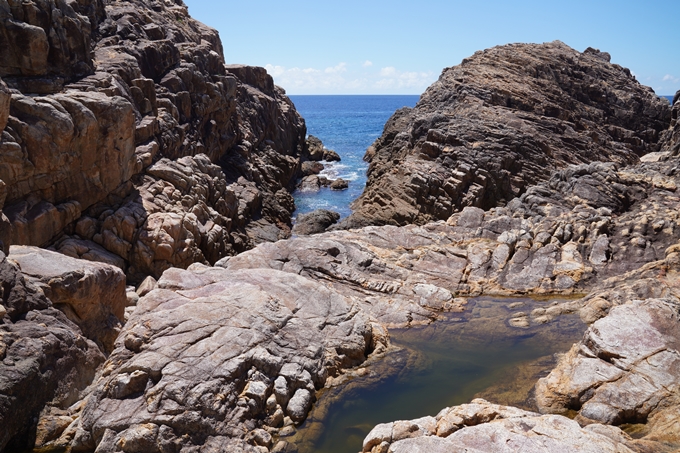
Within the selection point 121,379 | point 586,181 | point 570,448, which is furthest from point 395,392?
point 586,181

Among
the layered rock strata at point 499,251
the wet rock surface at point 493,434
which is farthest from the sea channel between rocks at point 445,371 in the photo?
the wet rock surface at point 493,434

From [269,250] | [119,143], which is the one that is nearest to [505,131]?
[269,250]

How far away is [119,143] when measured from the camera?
24.3m

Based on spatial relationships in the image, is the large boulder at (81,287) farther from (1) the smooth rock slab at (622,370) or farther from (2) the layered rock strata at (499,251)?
(1) the smooth rock slab at (622,370)

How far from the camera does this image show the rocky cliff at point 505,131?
1340 inches

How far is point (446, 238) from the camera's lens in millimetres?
23688

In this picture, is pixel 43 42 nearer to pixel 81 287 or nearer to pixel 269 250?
pixel 269 250

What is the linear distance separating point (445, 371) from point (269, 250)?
9.01 metres

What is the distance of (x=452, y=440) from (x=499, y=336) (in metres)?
7.96

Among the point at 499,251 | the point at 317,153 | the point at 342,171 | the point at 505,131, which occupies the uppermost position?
the point at 505,131

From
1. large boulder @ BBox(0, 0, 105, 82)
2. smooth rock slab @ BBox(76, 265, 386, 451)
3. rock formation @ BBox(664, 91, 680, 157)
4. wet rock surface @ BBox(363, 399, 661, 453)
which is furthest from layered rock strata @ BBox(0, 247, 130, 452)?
rock formation @ BBox(664, 91, 680, 157)

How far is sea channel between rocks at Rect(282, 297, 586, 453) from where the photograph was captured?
39.4 ft

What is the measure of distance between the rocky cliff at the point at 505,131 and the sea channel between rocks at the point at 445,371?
1616cm

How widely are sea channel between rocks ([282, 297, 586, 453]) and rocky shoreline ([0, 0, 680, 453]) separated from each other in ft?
1.53
